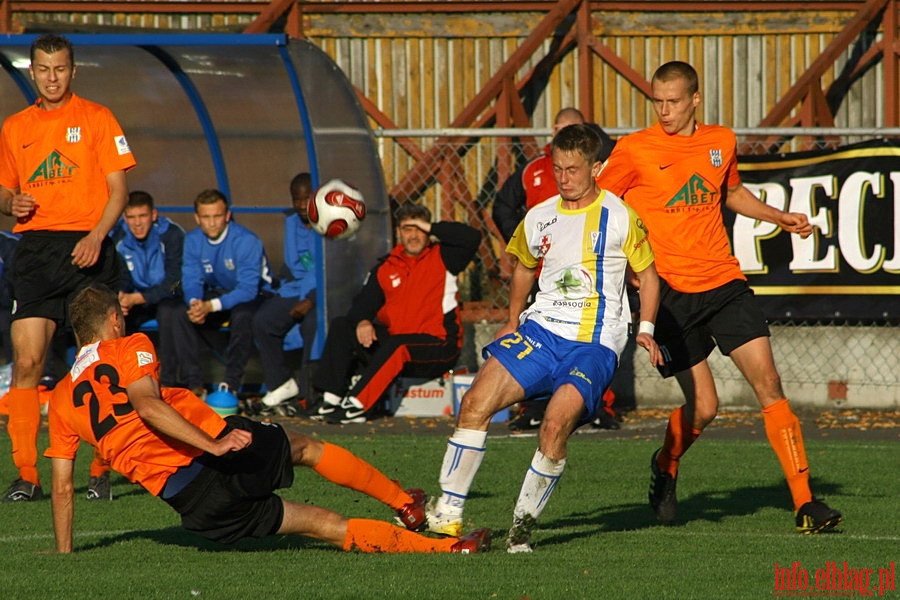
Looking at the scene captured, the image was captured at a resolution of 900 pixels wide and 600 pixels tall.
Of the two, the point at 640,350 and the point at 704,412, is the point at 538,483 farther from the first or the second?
the point at 640,350

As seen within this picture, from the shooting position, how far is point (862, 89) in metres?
15.3

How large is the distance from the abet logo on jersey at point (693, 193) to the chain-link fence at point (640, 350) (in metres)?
5.17

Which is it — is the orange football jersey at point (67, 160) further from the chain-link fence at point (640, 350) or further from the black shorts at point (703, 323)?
the chain-link fence at point (640, 350)

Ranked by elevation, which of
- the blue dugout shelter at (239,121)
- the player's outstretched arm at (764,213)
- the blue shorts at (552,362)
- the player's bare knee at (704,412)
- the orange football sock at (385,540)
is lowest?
the orange football sock at (385,540)

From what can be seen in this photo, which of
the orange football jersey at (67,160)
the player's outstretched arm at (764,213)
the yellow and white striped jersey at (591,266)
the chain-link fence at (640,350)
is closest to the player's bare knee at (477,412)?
the yellow and white striped jersey at (591,266)

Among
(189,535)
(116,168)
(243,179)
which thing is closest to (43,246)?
(116,168)

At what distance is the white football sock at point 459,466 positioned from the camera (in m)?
6.29

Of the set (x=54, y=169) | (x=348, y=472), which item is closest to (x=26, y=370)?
(x=54, y=169)

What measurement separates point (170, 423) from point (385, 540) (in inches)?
44.2

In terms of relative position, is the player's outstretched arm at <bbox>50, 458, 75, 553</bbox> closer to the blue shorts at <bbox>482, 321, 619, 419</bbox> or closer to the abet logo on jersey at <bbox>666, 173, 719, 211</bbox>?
the blue shorts at <bbox>482, 321, 619, 419</bbox>

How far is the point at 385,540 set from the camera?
6137 millimetres

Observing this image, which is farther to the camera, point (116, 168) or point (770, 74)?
point (770, 74)

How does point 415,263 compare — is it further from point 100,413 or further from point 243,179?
point 100,413

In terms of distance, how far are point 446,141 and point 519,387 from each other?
27.7 ft
